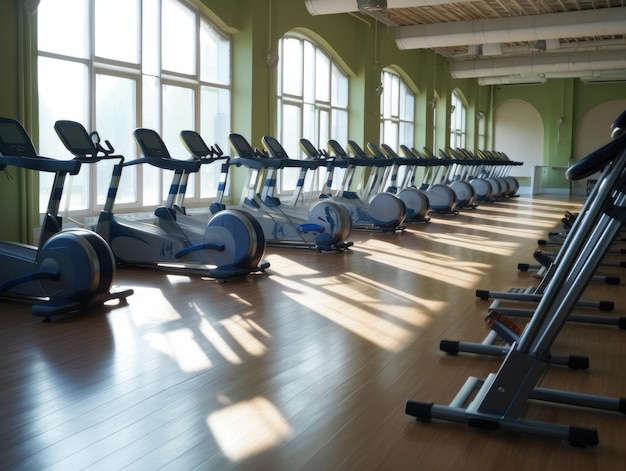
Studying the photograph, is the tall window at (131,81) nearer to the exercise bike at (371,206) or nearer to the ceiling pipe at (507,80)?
the exercise bike at (371,206)

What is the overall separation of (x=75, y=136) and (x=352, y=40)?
9393 millimetres

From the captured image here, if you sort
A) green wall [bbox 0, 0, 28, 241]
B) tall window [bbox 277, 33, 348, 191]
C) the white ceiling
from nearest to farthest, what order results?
green wall [bbox 0, 0, 28, 241]
tall window [bbox 277, 33, 348, 191]
the white ceiling

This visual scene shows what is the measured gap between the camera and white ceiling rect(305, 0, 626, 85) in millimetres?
12359

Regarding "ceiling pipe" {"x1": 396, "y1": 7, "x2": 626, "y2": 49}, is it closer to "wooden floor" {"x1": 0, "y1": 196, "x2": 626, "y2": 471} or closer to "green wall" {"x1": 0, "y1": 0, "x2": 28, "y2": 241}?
"wooden floor" {"x1": 0, "y1": 196, "x2": 626, "y2": 471}

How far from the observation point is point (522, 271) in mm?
6395

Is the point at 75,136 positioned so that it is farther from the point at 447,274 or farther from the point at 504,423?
the point at 504,423

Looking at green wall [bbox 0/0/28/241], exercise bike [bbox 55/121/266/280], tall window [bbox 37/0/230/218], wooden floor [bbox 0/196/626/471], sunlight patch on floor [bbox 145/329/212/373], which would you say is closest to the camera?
wooden floor [bbox 0/196/626/471]

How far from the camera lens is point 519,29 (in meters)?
13.2

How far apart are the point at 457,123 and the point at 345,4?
458 inches

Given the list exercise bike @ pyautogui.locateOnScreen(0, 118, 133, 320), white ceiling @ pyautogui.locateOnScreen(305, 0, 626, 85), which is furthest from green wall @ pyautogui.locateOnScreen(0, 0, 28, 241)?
white ceiling @ pyautogui.locateOnScreen(305, 0, 626, 85)

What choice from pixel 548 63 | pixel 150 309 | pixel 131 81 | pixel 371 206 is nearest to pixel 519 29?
pixel 548 63

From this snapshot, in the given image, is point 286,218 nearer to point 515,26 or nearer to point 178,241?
point 178,241

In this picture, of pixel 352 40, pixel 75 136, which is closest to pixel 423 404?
pixel 75 136

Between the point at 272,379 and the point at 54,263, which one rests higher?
the point at 54,263
